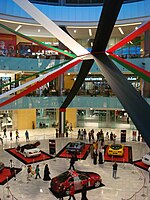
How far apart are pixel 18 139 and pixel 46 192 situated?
12.8m

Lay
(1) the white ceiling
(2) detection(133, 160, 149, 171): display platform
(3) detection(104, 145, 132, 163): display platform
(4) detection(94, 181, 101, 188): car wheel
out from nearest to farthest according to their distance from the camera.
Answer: (4) detection(94, 181, 101, 188): car wheel, (2) detection(133, 160, 149, 171): display platform, (3) detection(104, 145, 132, 163): display platform, (1) the white ceiling

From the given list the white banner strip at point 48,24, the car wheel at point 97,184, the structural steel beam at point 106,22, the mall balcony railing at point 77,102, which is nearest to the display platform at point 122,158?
the car wheel at point 97,184

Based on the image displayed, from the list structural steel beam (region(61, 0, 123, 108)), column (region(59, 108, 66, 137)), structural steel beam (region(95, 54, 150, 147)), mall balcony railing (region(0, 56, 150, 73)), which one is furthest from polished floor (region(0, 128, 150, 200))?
mall balcony railing (region(0, 56, 150, 73))

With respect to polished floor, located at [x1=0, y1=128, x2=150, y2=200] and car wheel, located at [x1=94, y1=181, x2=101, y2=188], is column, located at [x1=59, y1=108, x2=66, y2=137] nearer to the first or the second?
polished floor, located at [x1=0, y1=128, x2=150, y2=200]

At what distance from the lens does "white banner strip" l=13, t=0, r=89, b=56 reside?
455 inches

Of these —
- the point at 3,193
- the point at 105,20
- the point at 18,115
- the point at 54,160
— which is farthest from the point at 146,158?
the point at 18,115

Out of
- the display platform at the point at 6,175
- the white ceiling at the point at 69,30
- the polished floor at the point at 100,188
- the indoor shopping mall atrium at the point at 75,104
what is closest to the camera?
the indoor shopping mall atrium at the point at 75,104

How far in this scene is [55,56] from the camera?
27953mm

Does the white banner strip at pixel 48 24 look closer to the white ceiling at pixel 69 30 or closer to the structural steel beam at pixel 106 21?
the structural steel beam at pixel 106 21

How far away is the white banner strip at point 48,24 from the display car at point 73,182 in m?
6.31

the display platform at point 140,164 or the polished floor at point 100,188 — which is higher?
the display platform at point 140,164

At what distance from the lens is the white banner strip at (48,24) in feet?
37.9

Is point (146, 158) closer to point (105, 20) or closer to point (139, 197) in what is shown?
point (139, 197)

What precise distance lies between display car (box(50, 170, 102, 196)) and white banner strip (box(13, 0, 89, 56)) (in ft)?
20.7
